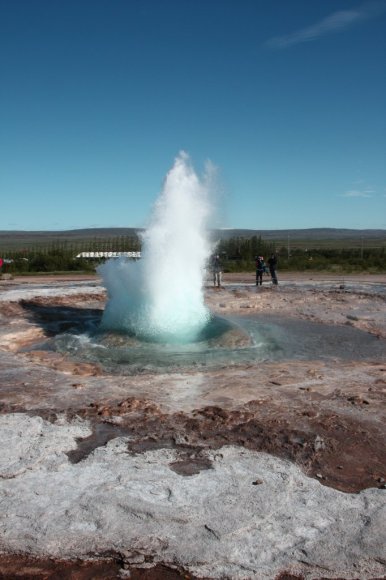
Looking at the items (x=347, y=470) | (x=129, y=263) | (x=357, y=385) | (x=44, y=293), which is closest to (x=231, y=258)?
(x=44, y=293)

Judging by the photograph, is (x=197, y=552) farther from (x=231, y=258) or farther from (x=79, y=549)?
(x=231, y=258)

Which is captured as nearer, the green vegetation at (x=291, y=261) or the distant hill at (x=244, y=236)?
the green vegetation at (x=291, y=261)

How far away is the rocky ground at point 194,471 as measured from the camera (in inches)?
134

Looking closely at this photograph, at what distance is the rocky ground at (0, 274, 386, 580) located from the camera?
11.2ft

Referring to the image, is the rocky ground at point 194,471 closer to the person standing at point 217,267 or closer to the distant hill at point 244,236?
the person standing at point 217,267

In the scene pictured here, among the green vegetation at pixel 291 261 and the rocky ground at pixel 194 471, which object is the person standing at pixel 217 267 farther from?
the rocky ground at pixel 194 471

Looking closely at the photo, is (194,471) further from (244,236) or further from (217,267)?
(244,236)

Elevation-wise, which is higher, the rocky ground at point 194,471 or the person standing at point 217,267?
the person standing at point 217,267

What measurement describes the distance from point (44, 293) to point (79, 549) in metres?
13.2

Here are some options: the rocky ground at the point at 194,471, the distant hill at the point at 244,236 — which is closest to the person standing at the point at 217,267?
the rocky ground at the point at 194,471

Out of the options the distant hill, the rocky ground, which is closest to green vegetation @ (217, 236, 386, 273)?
the distant hill

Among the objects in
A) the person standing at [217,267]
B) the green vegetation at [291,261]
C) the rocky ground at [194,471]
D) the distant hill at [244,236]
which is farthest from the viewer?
the distant hill at [244,236]

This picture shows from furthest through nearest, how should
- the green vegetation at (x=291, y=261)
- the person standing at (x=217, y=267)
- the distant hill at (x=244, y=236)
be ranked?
the distant hill at (x=244, y=236)
the green vegetation at (x=291, y=261)
the person standing at (x=217, y=267)

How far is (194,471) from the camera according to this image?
176 inches
